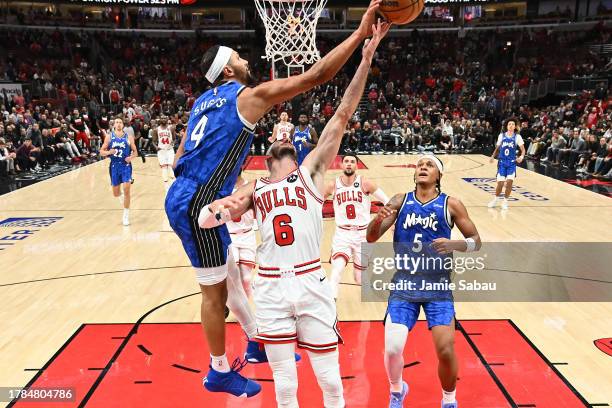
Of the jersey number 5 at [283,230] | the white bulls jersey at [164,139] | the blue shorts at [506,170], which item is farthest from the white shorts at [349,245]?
the white bulls jersey at [164,139]

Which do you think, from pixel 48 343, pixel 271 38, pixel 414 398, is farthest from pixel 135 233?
pixel 414 398

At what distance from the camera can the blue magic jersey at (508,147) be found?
1120cm

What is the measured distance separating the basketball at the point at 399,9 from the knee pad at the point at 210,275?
184 cm

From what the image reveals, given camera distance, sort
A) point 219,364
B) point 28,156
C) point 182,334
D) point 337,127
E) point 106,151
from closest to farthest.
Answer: point 337,127, point 219,364, point 182,334, point 106,151, point 28,156

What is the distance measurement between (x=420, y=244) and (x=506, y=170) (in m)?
8.08

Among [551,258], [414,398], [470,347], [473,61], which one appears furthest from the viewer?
[473,61]

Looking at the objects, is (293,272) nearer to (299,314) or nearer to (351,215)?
(299,314)

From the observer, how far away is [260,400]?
433 cm

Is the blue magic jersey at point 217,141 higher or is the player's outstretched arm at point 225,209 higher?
the blue magic jersey at point 217,141

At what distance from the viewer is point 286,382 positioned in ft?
10.5

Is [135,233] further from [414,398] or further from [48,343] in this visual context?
[414,398]

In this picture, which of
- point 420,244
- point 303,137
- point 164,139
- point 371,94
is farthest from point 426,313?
point 371,94

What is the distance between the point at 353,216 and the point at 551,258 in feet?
11.8

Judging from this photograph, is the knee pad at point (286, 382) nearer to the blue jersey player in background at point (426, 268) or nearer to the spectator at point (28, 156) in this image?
the blue jersey player in background at point (426, 268)
